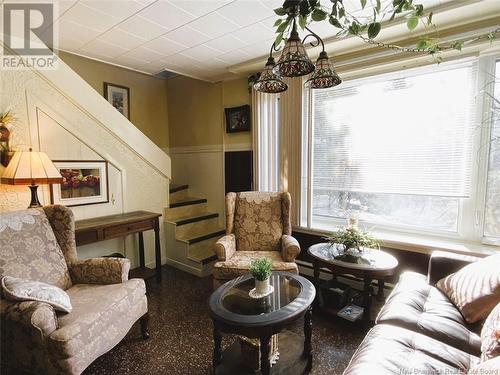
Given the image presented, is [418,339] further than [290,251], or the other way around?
[290,251]

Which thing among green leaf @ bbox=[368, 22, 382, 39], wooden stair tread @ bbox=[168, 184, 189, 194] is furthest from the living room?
wooden stair tread @ bbox=[168, 184, 189, 194]

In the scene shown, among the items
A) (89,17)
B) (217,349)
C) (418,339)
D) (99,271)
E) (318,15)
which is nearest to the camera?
(318,15)

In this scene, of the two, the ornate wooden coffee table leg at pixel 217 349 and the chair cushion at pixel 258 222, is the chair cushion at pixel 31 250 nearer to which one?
the ornate wooden coffee table leg at pixel 217 349

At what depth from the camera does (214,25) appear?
2.30 meters

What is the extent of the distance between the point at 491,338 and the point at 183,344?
1.83 m

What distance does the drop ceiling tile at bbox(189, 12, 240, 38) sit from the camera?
7.18 feet

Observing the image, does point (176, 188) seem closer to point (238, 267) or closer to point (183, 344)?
point (238, 267)

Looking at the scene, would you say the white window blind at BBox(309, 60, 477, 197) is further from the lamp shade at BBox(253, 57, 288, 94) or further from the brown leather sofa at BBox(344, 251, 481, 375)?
the lamp shade at BBox(253, 57, 288, 94)

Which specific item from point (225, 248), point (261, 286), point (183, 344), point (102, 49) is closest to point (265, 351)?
point (261, 286)

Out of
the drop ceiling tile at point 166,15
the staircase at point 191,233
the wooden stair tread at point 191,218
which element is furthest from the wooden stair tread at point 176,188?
the drop ceiling tile at point 166,15

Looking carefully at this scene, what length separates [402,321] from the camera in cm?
144

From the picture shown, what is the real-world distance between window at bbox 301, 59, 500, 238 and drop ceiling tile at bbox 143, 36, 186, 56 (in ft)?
4.71

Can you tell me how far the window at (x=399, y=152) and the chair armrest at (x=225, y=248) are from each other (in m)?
0.97

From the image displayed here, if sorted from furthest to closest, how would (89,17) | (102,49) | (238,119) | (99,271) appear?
Answer: (238,119)
(102,49)
(89,17)
(99,271)
